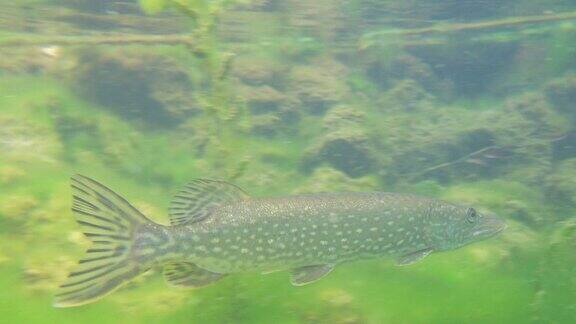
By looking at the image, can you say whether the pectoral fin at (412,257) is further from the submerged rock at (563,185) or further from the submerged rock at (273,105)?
the submerged rock at (273,105)

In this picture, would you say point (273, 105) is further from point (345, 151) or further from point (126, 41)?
point (126, 41)

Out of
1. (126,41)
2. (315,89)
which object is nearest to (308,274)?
(126,41)

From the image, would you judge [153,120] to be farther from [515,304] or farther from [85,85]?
[515,304]

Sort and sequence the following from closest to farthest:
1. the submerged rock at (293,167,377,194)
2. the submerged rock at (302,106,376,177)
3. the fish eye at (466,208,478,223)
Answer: the fish eye at (466,208,478,223) → the submerged rock at (293,167,377,194) → the submerged rock at (302,106,376,177)

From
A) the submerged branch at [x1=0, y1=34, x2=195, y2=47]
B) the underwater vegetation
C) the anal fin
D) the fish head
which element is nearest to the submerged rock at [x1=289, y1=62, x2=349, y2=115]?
the underwater vegetation

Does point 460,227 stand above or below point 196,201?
below

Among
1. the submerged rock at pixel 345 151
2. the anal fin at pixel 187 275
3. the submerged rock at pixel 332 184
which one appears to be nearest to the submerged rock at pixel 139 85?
the submerged rock at pixel 345 151

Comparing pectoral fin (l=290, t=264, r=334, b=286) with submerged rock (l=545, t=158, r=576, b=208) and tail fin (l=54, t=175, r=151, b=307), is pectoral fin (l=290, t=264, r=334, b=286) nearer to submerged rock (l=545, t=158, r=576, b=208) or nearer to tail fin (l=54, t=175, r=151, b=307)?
tail fin (l=54, t=175, r=151, b=307)
